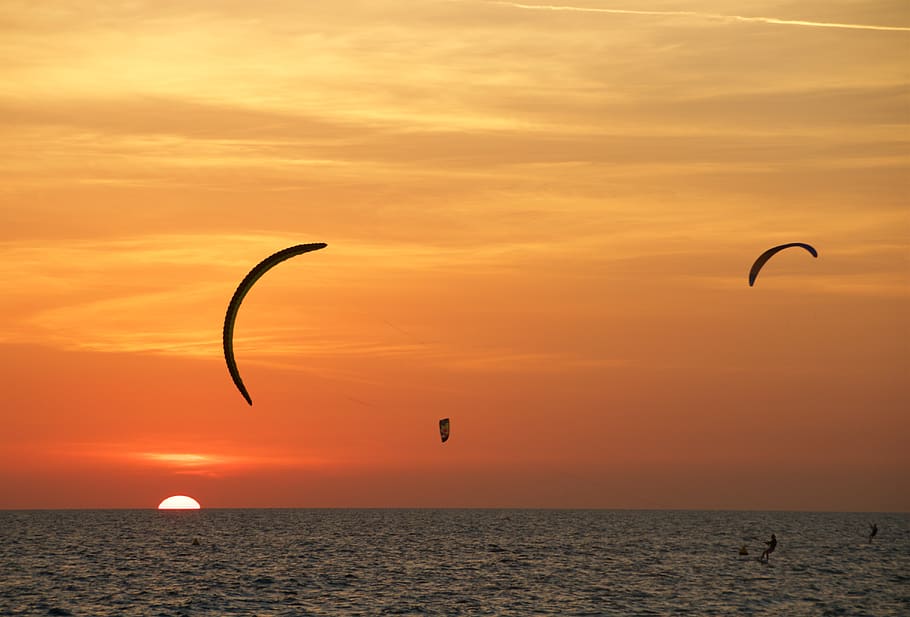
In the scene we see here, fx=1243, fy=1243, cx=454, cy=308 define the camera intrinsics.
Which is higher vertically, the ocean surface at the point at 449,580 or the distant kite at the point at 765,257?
the distant kite at the point at 765,257

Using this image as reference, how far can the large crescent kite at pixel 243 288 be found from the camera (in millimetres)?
44750

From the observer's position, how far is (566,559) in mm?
106125

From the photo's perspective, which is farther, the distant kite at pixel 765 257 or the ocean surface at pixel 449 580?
the ocean surface at pixel 449 580

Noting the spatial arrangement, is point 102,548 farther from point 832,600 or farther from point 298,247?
point 298,247

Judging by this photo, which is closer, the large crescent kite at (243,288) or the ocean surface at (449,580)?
the large crescent kite at (243,288)

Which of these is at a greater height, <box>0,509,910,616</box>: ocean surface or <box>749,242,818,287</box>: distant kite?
<box>749,242,818,287</box>: distant kite

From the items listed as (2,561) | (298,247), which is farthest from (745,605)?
(2,561)

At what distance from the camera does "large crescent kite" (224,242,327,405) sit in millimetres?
44750

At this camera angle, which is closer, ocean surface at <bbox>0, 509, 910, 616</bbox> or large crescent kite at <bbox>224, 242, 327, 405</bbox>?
large crescent kite at <bbox>224, 242, 327, 405</bbox>

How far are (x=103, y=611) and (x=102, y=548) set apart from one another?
72.8 metres

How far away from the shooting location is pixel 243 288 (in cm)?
4616

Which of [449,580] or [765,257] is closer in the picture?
[765,257]

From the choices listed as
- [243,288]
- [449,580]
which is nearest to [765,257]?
[243,288]

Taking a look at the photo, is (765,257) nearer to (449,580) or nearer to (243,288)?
(243,288)
